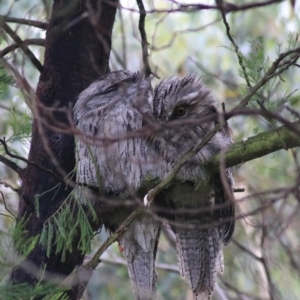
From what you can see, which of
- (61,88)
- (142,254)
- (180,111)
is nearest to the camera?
(180,111)

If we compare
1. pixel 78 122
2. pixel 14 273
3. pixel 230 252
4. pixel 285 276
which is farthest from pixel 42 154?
pixel 230 252

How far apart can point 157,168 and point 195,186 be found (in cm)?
24

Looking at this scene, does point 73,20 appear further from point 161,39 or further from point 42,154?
point 161,39

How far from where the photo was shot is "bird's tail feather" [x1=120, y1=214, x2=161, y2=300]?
12.2 feet

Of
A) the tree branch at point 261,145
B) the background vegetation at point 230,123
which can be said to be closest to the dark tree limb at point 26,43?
the tree branch at point 261,145

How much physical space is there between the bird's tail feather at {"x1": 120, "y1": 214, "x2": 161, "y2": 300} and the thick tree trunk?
0.36 metres

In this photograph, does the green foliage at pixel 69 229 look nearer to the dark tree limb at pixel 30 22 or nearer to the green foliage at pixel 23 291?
the green foliage at pixel 23 291

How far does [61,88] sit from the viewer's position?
11.9ft

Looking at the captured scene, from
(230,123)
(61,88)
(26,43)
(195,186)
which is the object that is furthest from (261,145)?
(230,123)

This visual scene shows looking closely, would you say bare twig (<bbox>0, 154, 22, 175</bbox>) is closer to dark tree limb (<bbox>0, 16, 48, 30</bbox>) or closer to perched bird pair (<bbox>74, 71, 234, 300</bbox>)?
perched bird pair (<bbox>74, 71, 234, 300</bbox>)

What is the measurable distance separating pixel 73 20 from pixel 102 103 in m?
0.49

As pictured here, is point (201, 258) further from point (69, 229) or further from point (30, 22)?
point (30, 22)

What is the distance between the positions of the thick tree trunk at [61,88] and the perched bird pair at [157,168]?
9 cm

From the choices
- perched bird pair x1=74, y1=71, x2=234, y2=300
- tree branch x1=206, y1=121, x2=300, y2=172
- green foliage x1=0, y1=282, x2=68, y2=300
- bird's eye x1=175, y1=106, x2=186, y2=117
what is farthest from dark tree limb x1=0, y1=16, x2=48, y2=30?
green foliage x1=0, y1=282, x2=68, y2=300
